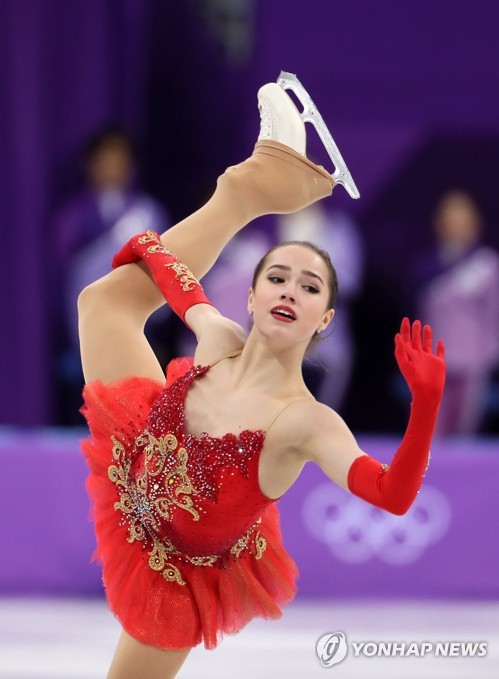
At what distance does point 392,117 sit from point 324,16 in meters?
0.80

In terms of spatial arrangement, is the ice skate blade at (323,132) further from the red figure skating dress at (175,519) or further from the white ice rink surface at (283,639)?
the white ice rink surface at (283,639)

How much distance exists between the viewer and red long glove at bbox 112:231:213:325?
3689 millimetres

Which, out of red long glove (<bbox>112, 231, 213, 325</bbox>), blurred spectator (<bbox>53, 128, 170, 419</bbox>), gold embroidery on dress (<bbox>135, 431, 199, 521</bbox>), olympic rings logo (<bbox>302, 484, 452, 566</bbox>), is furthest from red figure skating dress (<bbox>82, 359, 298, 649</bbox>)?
blurred spectator (<bbox>53, 128, 170, 419</bbox>)

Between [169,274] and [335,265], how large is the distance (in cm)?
311

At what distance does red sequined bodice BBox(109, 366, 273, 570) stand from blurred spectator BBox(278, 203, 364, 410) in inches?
128

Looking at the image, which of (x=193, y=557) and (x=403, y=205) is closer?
(x=193, y=557)

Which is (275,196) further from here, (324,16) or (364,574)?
(324,16)

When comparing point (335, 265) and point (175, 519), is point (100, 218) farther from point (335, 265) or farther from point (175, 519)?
point (175, 519)

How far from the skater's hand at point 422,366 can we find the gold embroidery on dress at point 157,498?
2.47 ft

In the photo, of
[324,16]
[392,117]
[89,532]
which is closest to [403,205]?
[392,117]

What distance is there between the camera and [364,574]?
5754 mm

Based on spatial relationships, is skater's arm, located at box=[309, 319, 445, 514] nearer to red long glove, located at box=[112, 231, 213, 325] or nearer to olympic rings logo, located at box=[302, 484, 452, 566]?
red long glove, located at box=[112, 231, 213, 325]

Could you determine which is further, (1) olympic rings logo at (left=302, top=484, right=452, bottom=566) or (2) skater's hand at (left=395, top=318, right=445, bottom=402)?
(1) olympic rings logo at (left=302, top=484, right=452, bottom=566)

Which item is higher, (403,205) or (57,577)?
(403,205)
